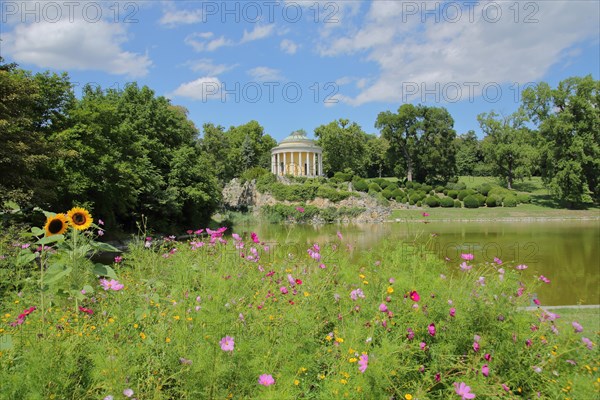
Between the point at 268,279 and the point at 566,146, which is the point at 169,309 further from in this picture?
the point at 566,146

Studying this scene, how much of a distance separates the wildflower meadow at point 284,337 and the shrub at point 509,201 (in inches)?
1537

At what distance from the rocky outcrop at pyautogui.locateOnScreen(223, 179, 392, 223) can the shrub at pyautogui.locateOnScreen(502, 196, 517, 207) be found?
1057cm

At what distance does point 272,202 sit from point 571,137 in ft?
96.0

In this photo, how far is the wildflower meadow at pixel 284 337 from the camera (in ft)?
6.32

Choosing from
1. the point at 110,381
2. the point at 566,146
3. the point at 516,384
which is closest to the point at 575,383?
the point at 516,384

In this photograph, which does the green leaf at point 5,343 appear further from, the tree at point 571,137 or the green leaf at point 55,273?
the tree at point 571,137

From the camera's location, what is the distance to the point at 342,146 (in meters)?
57.6

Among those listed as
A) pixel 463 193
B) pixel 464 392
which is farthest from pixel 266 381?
pixel 463 193

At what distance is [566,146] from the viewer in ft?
126

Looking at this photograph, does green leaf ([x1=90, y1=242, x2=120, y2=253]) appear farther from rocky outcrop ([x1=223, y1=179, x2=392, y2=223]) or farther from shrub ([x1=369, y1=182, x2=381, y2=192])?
shrub ([x1=369, y1=182, x2=381, y2=192])

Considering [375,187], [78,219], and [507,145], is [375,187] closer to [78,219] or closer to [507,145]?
[507,145]

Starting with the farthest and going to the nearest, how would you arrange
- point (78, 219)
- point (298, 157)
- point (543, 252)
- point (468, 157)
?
point (468, 157), point (298, 157), point (543, 252), point (78, 219)

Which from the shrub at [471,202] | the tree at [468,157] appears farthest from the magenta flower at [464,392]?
the tree at [468,157]

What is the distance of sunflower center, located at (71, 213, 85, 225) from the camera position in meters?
2.73
